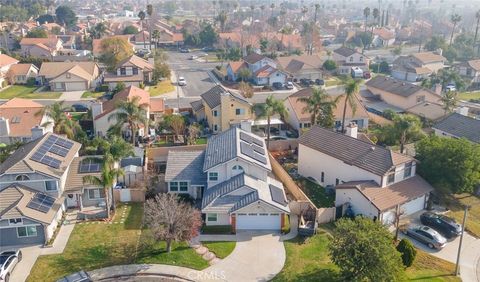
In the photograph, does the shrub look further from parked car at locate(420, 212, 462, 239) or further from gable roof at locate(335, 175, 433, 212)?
parked car at locate(420, 212, 462, 239)

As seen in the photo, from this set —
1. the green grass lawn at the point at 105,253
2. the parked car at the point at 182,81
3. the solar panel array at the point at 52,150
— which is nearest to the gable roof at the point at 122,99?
the solar panel array at the point at 52,150

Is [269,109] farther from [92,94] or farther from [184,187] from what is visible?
[92,94]

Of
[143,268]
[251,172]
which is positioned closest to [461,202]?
[251,172]

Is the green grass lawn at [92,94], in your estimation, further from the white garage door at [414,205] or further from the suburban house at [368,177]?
the white garage door at [414,205]

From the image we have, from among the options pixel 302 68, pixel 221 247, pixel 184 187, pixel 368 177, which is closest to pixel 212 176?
pixel 184 187

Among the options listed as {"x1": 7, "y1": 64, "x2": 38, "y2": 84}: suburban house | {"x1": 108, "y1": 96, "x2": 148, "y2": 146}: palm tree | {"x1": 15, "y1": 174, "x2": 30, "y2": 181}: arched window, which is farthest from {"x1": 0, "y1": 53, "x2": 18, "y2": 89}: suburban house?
{"x1": 15, "y1": 174, "x2": 30, "y2": 181}: arched window
